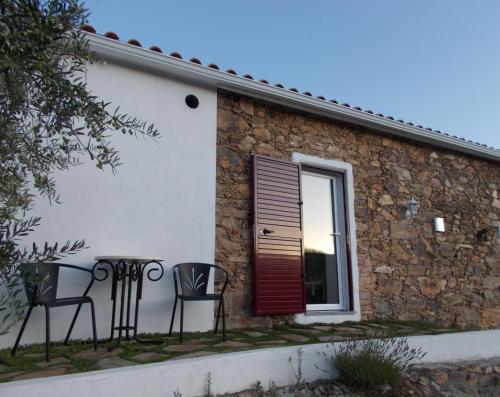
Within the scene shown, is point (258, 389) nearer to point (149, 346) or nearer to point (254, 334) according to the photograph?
point (149, 346)

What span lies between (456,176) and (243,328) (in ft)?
14.0

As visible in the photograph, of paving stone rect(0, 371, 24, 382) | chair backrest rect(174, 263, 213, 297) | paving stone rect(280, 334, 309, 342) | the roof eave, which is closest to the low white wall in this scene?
paving stone rect(0, 371, 24, 382)

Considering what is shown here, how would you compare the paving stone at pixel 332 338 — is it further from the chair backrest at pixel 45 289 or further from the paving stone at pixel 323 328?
the chair backrest at pixel 45 289

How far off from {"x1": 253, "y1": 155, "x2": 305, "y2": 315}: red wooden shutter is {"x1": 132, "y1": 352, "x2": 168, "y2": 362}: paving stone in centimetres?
155

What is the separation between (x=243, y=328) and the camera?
427cm

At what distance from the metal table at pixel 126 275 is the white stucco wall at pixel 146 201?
0.31 feet

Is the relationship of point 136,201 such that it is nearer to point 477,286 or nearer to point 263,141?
point 263,141

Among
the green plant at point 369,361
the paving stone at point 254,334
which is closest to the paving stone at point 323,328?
the paving stone at point 254,334

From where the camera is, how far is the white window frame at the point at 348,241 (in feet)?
15.7

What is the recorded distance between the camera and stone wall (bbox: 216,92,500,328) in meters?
4.53

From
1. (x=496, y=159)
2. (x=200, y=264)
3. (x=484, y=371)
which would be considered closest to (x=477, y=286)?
(x=496, y=159)

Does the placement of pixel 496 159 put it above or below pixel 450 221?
above

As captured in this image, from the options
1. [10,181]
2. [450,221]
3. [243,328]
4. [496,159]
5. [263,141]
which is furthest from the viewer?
[496,159]

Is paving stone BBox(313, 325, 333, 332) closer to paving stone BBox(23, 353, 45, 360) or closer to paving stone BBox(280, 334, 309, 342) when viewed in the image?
paving stone BBox(280, 334, 309, 342)
